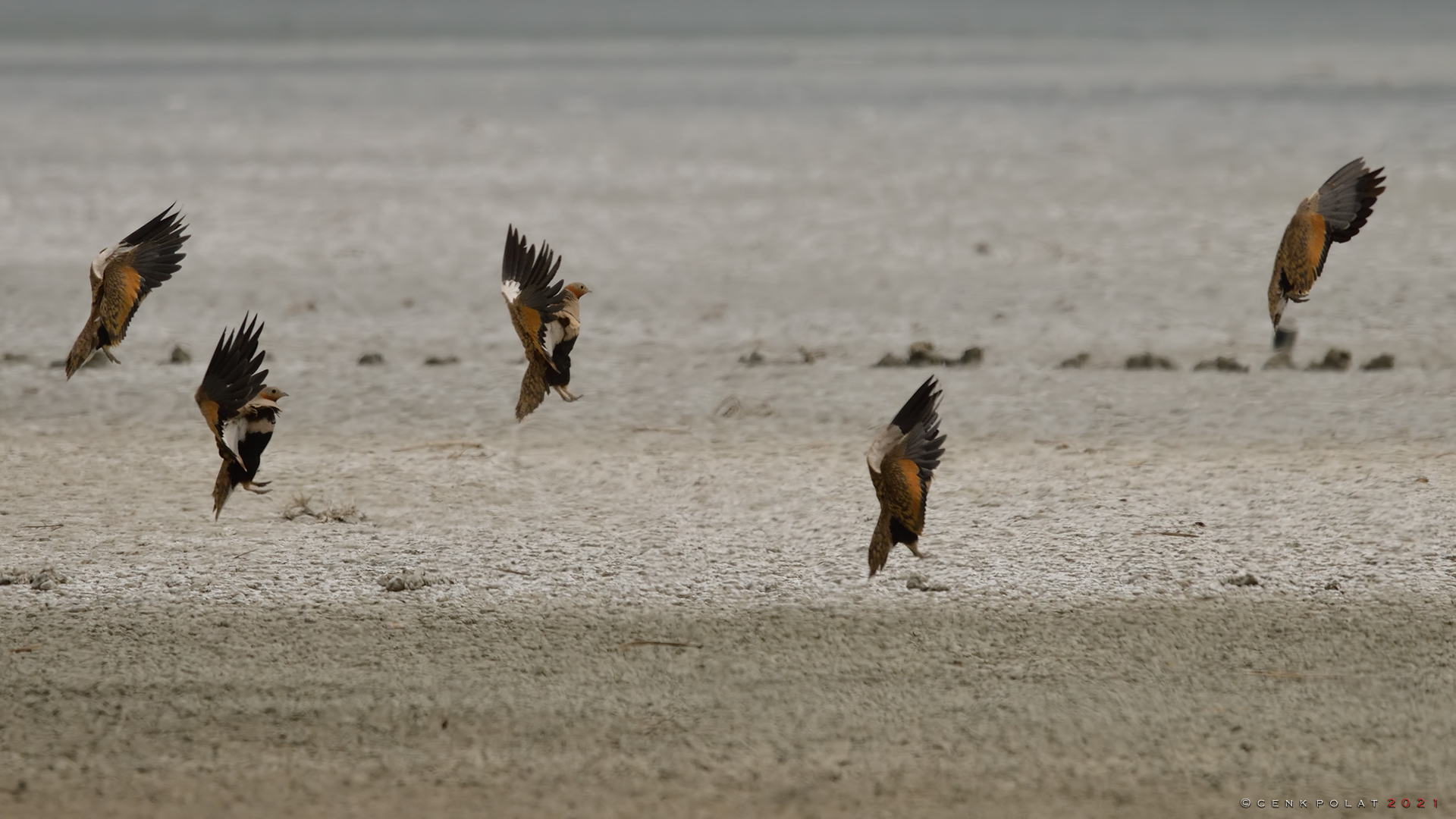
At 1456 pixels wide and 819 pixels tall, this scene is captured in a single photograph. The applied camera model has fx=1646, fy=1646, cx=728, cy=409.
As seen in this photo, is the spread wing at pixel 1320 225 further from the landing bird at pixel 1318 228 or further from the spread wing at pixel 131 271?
the spread wing at pixel 131 271

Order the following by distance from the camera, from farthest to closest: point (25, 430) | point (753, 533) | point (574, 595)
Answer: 1. point (25, 430)
2. point (753, 533)
3. point (574, 595)

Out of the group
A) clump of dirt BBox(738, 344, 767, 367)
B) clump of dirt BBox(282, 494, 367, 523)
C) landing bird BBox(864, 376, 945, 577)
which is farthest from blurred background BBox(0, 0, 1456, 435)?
landing bird BBox(864, 376, 945, 577)

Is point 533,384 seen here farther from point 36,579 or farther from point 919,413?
point 36,579

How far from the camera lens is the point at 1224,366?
8.08 meters

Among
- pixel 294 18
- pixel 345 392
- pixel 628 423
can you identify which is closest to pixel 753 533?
Result: pixel 628 423

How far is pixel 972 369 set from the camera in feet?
26.9

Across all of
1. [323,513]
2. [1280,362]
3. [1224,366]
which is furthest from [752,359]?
[323,513]

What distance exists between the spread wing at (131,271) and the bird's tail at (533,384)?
0.94 m

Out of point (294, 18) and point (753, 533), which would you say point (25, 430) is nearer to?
point (753, 533)

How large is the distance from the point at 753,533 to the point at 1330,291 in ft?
19.0

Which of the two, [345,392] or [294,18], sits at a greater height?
[294,18]

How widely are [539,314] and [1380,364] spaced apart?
5.79 m

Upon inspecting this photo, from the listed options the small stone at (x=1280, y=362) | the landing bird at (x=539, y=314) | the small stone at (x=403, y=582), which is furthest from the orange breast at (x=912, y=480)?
the small stone at (x=1280, y=362)

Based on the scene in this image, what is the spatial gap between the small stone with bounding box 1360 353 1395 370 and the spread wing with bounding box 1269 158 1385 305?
457 cm
